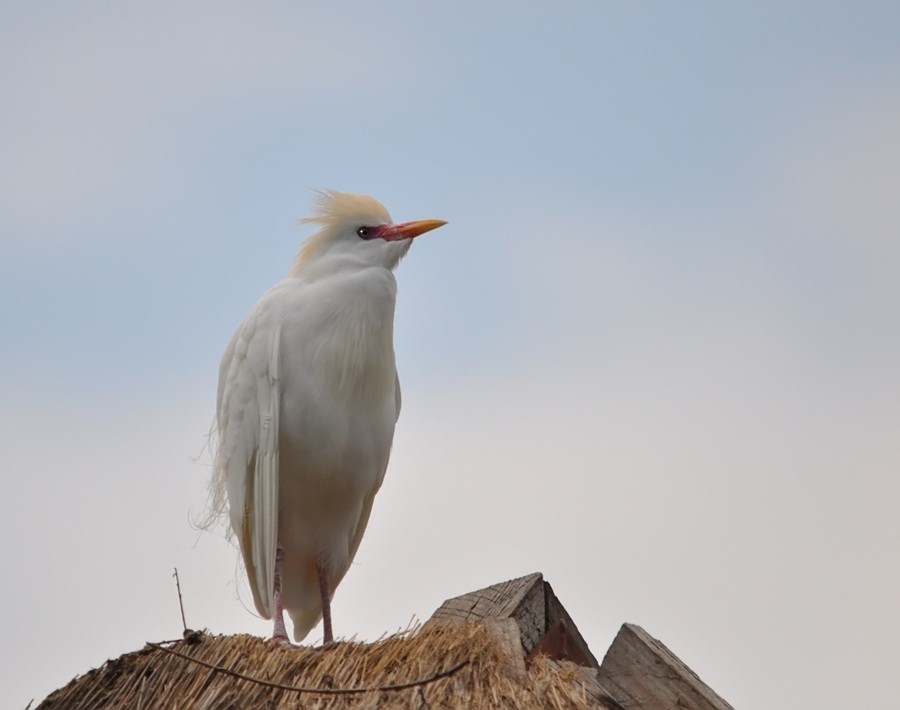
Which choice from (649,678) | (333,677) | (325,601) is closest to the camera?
(333,677)

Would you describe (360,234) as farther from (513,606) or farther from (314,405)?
(513,606)

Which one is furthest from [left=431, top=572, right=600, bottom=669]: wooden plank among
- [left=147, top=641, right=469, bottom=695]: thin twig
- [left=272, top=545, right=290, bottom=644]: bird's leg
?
[left=272, top=545, right=290, bottom=644]: bird's leg

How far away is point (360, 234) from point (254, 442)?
1.24 m

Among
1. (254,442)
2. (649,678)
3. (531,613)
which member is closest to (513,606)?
(531,613)

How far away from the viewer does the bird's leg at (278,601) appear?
605 centimetres

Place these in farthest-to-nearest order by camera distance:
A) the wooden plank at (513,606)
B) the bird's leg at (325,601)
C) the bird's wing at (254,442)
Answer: the bird's leg at (325,601) → the bird's wing at (254,442) → the wooden plank at (513,606)

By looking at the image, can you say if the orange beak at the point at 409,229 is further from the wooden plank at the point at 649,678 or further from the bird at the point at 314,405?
the wooden plank at the point at 649,678

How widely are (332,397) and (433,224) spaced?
1.05 meters

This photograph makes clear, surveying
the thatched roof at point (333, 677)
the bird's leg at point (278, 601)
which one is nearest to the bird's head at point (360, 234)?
the bird's leg at point (278, 601)

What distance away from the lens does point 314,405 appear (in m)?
6.25

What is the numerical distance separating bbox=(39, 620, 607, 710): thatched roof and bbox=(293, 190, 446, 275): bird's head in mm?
2279

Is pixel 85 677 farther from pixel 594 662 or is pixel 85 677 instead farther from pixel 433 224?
pixel 433 224

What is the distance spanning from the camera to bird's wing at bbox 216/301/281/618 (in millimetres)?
6203

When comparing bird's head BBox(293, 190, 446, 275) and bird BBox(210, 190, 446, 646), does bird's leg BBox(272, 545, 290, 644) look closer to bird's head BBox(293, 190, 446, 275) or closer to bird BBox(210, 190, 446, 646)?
bird BBox(210, 190, 446, 646)
